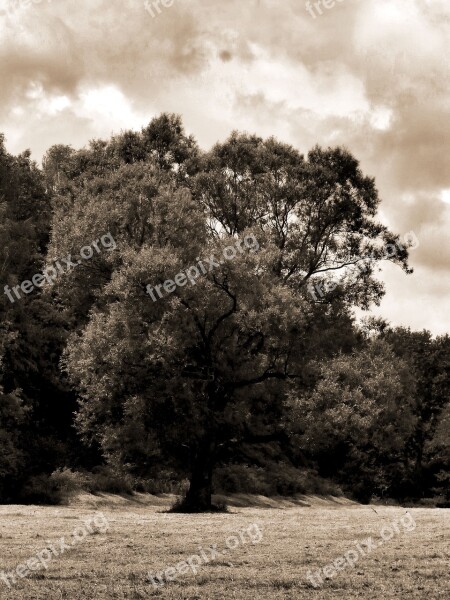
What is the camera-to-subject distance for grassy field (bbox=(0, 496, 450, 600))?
1172cm

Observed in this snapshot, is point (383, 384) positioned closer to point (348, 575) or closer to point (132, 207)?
point (132, 207)

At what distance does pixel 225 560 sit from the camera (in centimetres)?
1450

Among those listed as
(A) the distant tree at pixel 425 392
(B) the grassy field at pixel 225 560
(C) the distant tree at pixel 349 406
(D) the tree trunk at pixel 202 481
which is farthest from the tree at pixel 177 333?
(A) the distant tree at pixel 425 392

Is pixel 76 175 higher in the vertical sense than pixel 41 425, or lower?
higher

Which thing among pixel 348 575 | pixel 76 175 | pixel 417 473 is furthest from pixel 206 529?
pixel 417 473

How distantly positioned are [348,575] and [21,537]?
850 centimetres

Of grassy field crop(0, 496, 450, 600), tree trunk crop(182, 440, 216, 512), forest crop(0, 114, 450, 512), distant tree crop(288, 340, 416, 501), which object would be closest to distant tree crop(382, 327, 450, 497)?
forest crop(0, 114, 450, 512)

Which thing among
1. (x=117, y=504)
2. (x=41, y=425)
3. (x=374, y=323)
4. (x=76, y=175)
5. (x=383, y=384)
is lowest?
(x=117, y=504)

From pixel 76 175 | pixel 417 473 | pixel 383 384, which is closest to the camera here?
pixel 383 384

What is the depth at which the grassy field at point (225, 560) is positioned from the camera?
38.4ft

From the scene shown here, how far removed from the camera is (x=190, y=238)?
3450 cm

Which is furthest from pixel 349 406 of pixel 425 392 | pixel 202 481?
pixel 425 392

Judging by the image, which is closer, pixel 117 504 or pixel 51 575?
pixel 51 575

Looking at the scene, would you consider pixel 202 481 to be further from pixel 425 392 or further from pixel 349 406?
A: pixel 425 392
